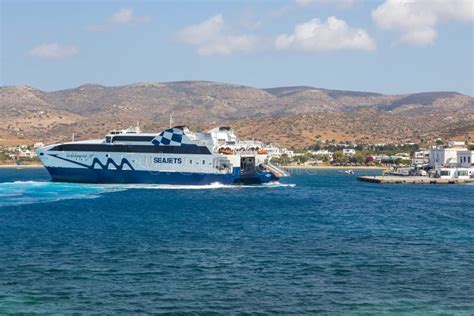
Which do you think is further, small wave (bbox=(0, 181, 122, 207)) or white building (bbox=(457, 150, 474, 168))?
white building (bbox=(457, 150, 474, 168))

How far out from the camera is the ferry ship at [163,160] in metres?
71.5

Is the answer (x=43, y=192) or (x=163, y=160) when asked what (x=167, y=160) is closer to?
(x=163, y=160)

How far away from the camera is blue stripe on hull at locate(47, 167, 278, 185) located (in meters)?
71.8

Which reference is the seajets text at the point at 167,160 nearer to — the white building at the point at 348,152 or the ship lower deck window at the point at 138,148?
the ship lower deck window at the point at 138,148

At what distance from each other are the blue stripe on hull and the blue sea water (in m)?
14.6

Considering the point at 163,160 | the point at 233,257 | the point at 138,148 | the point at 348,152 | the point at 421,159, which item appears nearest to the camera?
the point at 233,257

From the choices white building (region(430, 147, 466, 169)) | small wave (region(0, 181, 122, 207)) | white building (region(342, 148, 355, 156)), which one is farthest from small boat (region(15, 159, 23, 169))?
white building (region(430, 147, 466, 169))

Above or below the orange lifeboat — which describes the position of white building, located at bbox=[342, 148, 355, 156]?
above

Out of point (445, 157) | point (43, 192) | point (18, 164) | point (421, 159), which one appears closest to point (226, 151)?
point (43, 192)

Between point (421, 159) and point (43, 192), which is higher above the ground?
point (421, 159)

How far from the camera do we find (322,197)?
6481 cm

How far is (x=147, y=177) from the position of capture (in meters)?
72.6

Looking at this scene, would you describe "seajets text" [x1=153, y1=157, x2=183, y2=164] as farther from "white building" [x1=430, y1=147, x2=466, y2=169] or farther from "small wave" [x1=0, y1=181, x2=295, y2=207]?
"white building" [x1=430, y1=147, x2=466, y2=169]

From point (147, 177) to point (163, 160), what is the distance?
7.64 ft
